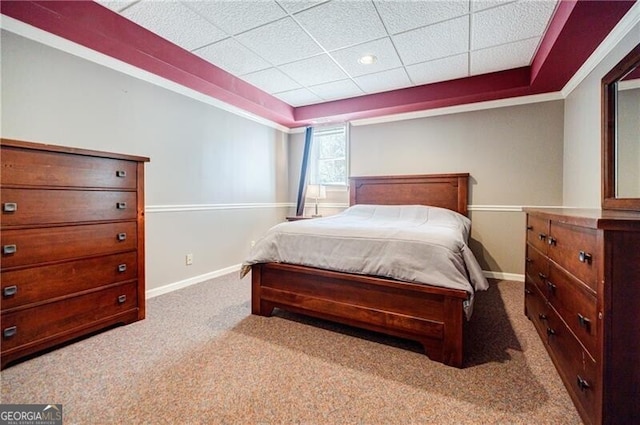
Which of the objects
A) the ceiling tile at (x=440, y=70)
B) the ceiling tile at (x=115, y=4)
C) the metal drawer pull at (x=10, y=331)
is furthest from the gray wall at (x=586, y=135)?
the metal drawer pull at (x=10, y=331)

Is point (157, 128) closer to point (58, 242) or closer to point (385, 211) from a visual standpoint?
point (58, 242)

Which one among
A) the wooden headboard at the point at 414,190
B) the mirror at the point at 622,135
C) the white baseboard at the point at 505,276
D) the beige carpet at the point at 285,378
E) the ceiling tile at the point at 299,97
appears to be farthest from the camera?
the ceiling tile at the point at 299,97

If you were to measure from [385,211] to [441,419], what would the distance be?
8.33ft

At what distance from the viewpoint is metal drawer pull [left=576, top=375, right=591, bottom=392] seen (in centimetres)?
115

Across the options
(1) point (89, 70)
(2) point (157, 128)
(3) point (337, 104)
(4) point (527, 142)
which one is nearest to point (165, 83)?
(2) point (157, 128)

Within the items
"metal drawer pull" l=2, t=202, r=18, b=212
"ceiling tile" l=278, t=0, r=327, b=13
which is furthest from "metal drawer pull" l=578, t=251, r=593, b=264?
"metal drawer pull" l=2, t=202, r=18, b=212

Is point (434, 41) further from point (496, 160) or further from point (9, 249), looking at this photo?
point (9, 249)

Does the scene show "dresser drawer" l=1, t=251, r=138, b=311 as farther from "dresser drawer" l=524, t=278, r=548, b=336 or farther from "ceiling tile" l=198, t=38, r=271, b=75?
"dresser drawer" l=524, t=278, r=548, b=336

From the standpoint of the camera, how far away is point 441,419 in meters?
1.25

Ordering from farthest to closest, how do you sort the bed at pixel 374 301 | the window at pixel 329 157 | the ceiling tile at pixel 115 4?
1. the window at pixel 329 157
2. the ceiling tile at pixel 115 4
3. the bed at pixel 374 301

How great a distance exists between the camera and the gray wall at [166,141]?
206 centimetres

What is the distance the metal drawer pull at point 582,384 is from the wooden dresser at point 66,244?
2679mm

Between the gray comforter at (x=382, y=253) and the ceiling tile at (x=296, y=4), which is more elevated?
the ceiling tile at (x=296, y=4)

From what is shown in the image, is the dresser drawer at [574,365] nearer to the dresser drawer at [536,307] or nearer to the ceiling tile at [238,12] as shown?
the dresser drawer at [536,307]
